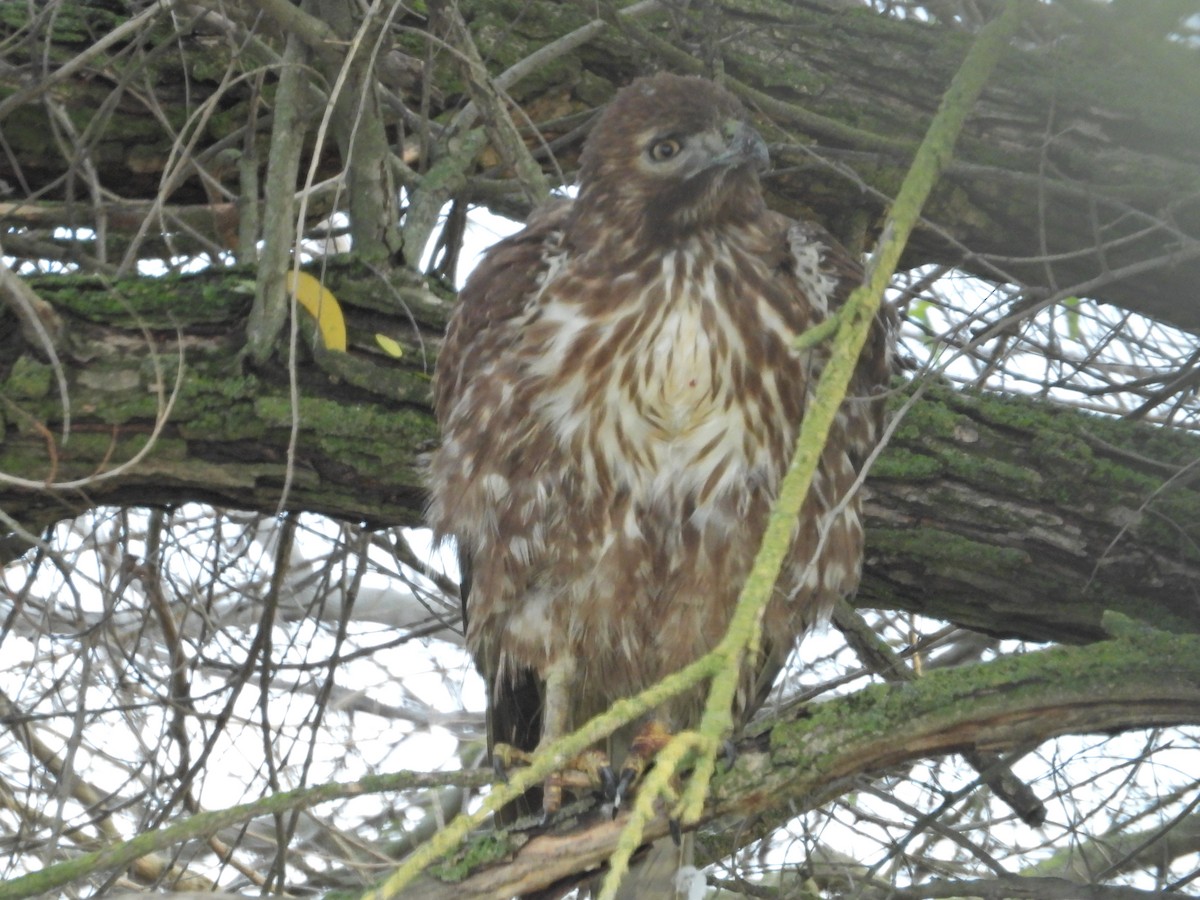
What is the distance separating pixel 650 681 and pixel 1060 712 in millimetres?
1241

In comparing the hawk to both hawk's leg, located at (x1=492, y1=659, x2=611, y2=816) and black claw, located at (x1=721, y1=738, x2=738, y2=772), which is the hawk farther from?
black claw, located at (x1=721, y1=738, x2=738, y2=772)

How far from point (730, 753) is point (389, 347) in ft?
4.83

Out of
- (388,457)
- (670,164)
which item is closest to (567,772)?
(388,457)

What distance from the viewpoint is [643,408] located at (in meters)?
3.33

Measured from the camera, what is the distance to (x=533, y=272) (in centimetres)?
354

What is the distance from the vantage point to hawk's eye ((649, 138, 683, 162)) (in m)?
3.49

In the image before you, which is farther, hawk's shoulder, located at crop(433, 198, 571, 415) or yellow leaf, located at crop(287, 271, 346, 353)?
yellow leaf, located at crop(287, 271, 346, 353)

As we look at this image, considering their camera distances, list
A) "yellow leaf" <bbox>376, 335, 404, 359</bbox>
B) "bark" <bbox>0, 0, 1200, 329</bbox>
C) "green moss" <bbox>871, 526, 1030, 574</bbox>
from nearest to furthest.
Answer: "green moss" <bbox>871, 526, 1030, 574</bbox>, "yellow leaf" <bbox>376, 335, 404, 359</bbox>, "bark" <bbox>0, 0, 1200, 329</bbox>

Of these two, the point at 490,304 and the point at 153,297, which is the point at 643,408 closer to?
the point at 490,304

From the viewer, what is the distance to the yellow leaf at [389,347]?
367 centimetres

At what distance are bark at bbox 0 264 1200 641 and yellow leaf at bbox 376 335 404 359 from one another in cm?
2

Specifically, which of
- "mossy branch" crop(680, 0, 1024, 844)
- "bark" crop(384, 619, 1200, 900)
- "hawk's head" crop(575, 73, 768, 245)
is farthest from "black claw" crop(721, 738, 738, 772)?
"hawk's head" crop(575, 73, 768, 245)

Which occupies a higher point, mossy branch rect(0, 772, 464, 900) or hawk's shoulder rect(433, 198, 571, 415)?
hawk's shoulder rect(433, 198, 571, 415)

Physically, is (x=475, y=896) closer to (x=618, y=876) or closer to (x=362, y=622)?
(x=618, y=876)
